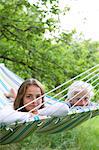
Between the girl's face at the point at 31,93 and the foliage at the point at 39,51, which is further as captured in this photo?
the foliage at the point at 39,51

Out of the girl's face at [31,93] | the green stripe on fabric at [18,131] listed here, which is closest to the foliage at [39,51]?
the girl's face at [31,93]

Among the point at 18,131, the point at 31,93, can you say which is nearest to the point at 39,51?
the point at 31,93

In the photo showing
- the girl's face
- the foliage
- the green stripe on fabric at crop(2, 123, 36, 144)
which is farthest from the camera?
the foliage

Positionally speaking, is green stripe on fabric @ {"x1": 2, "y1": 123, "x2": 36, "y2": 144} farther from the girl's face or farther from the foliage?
the foliage

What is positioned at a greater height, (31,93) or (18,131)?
(31,93)

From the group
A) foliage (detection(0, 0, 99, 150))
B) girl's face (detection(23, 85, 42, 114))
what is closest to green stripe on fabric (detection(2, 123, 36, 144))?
girl's face (detection(23, 85, 42, 114))

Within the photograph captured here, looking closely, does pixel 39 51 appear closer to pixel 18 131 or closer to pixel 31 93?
pixel 31 93

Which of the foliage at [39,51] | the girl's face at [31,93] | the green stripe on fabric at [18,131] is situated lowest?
the green stripe on fabric at [18,131]

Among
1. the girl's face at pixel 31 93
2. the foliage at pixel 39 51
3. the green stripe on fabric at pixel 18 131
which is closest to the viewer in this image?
the green stripe on fabric at pixel 18 131

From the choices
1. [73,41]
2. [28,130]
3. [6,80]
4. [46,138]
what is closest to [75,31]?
[73,41]

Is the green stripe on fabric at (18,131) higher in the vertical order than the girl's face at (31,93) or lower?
lower

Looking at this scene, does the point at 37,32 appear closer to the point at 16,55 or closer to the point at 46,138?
the point at 16,55

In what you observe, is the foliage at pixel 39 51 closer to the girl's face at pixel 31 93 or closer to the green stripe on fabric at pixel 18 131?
the girl's face at pixel 31 93

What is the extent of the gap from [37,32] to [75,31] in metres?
0.52
